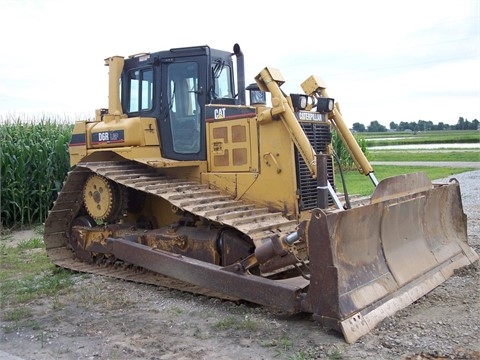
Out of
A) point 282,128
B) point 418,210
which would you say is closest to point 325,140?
point 282,128

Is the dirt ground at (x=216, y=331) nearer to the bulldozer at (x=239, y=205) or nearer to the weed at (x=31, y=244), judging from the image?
the bulldozer at (x=239, y=205)

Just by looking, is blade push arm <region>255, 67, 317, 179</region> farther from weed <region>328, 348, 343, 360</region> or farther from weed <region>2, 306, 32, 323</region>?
weed <region>2, 306, 32, 323</region>

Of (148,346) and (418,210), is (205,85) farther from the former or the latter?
(148,346)

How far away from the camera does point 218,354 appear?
4.50 m

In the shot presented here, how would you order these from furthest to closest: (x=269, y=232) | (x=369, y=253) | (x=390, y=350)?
(x=269, y=232) < (x=369, y=253) < (x=390, y=350)

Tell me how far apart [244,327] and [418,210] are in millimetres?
2658

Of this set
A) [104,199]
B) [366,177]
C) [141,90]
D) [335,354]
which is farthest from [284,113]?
[366,177]

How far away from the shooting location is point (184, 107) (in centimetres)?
749

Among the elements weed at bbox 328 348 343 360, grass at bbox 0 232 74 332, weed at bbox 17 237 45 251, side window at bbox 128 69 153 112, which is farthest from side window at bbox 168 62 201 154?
weed at bbox 328 348 343 360

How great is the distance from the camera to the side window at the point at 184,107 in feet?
24.3

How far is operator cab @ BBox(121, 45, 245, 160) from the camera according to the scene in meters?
7.35

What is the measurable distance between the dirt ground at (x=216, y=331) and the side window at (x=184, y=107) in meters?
2.12

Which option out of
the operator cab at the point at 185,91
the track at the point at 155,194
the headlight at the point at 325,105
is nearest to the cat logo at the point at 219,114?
the operator cab at the point at 185,91

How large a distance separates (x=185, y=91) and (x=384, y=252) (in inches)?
132
